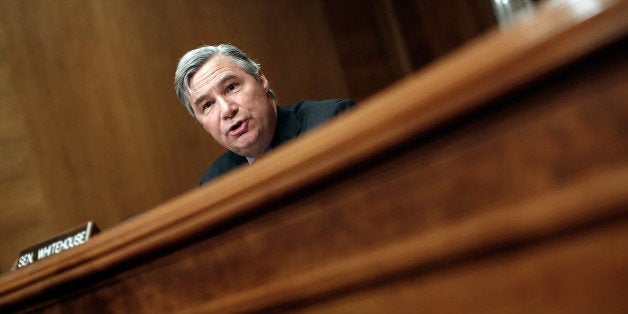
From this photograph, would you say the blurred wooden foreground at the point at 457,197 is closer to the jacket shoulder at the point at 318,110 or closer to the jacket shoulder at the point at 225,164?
the jacket shoulder at the point at 318,110

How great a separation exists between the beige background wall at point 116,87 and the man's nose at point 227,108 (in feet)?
3.46

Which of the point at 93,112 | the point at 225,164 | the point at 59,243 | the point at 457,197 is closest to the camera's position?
the point at 457,197

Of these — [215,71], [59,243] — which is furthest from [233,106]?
[59,243]

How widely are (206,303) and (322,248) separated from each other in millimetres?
195

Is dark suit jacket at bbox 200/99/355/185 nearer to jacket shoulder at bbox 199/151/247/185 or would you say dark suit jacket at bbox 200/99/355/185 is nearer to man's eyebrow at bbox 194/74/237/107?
jacket shoulder at bbox 199/151/247/185

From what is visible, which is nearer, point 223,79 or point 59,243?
point 59,243

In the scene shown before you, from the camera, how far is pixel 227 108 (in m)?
1.54

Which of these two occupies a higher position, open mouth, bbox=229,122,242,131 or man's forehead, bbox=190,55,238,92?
man's forehead, bbox=190,55,238,92

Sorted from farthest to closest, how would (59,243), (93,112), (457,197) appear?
1. (93,112)
2. (59,243)
3. (457,197)

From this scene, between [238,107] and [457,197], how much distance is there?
3.88 ft

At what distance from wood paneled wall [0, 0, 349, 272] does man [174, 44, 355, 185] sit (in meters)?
0.88

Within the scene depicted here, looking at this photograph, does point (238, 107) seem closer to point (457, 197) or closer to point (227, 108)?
point (227, 108)

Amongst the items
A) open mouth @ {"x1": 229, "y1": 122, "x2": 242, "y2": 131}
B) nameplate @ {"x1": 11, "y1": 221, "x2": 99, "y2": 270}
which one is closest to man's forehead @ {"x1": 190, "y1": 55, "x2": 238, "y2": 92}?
open mouth @ {"x1": 229, "y1": 122, "x2": 242, "y2": 131}

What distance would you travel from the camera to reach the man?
1520 millimetres
